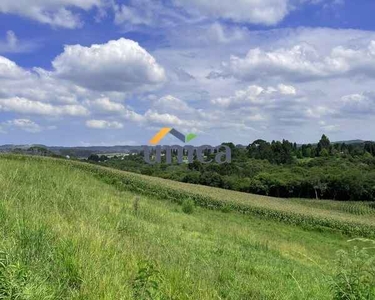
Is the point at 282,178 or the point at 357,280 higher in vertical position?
the point at 357,280

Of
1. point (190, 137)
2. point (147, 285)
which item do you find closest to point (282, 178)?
point (190, 137)

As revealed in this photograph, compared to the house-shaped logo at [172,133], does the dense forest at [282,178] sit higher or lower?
lower

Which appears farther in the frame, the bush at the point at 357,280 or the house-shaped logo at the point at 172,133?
the house-shaped logo at the point at 172,133

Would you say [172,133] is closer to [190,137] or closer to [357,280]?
[190,137]

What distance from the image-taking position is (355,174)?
107312mm

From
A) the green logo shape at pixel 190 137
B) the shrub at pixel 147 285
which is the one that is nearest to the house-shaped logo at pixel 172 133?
the green logo shape at pixel 190 137

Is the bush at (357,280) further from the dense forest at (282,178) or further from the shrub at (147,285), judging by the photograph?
the dense forest at (282,178)

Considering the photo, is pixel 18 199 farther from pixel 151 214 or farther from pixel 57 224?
pixel 151 214

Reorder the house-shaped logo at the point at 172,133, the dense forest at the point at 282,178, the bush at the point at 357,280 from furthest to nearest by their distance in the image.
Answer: the dense forest at the point at 282,178
the house-shaped logo at the point at 172,133
the bush at the point at 357,280

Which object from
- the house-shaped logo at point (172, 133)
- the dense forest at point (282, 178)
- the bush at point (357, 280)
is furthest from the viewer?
the dense forest at point (282, 178)

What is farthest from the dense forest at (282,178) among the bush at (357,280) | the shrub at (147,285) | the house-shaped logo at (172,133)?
the bush at (357,280)

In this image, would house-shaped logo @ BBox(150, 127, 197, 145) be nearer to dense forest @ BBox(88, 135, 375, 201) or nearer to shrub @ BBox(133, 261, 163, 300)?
dense forest @ BBox(88, 135, 375, 201)

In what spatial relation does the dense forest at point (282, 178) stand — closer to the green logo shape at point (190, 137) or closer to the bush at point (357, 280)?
the green logo shape at point (190, 137)

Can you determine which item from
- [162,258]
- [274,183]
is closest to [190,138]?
[274,183]
